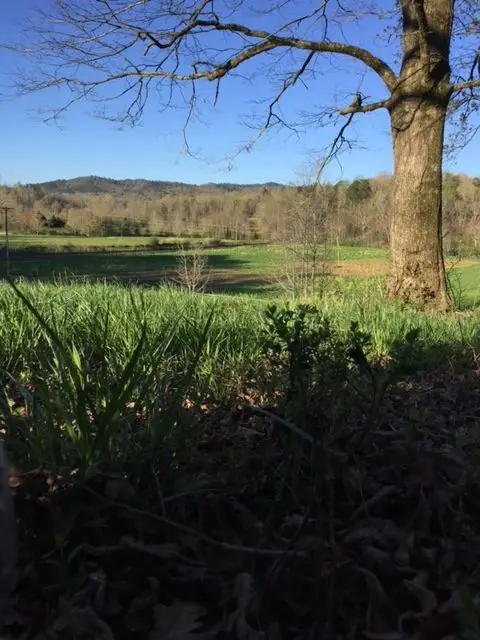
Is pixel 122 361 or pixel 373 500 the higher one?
pixel 122 361

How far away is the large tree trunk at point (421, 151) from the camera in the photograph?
870 centimetres

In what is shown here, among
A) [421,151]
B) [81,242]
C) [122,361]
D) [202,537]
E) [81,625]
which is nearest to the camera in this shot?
[81,625]

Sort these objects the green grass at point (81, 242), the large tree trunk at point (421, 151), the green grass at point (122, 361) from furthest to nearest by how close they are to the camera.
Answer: the green grass at point (81, 242) < the large tree trunk at point (421, 151) < the green grass at point (122, 361)

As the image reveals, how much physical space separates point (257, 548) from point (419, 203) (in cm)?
796

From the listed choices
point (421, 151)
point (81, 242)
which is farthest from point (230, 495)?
point (81, 242)

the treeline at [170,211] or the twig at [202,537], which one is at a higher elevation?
the treeline at [170,211]

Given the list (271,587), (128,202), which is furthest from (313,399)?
(128,202)

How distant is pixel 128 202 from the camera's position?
358 ft

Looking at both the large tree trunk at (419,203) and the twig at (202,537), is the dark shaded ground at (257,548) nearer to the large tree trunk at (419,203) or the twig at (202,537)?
the twig at (202,537)

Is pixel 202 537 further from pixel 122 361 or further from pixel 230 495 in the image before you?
pixel 122 361

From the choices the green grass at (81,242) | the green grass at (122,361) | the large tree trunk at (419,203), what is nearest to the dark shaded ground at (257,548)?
the green grass at (122,361)

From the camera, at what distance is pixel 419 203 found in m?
8.78

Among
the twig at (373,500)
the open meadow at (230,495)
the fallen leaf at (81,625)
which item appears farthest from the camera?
the twig at (373,500)

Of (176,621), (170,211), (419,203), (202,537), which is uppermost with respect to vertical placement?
(170,211)
